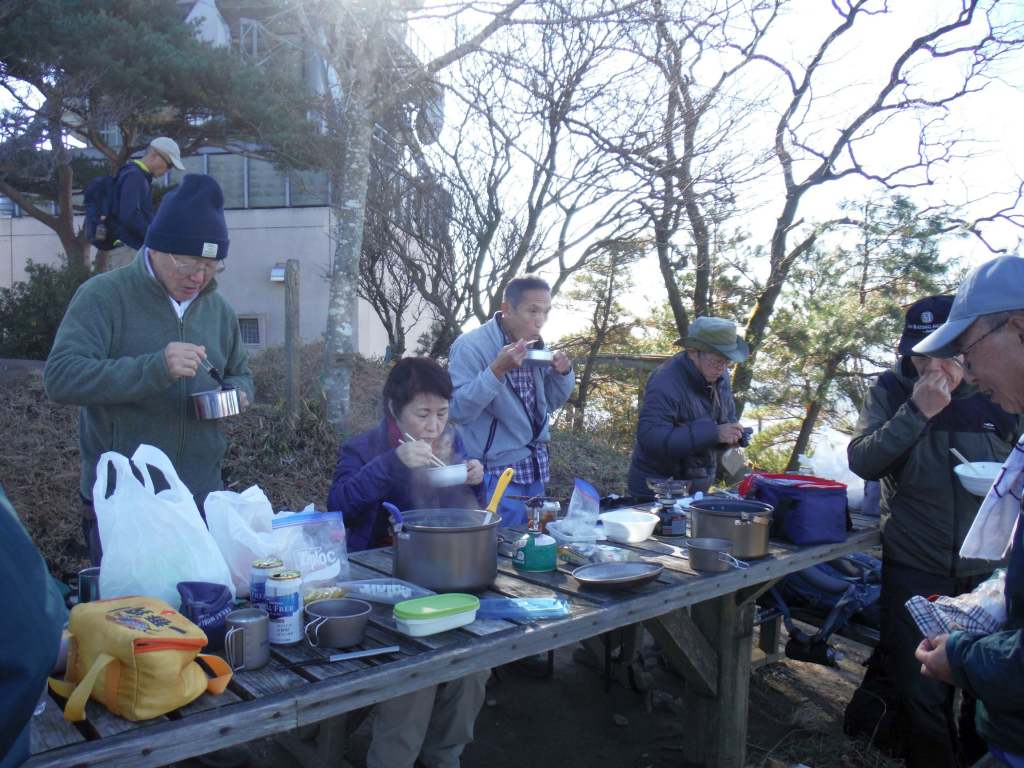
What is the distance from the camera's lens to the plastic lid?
5.41 feet

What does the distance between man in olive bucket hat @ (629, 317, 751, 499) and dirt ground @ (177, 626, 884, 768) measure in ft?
3.45

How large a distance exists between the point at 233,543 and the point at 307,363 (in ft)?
23.5

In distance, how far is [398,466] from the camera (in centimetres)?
239

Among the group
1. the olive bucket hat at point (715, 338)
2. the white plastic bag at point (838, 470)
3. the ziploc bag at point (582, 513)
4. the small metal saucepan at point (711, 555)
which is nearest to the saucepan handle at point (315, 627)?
the ziploc bag at point (582, 513)

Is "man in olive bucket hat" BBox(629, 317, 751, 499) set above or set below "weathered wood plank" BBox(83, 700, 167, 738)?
above

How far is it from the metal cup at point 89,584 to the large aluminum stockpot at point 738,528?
1.84m

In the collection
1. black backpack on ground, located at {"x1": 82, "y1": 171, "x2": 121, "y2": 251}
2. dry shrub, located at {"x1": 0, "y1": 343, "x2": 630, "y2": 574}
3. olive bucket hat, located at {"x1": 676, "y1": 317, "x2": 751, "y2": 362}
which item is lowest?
dry shrub, located at {"x1": 0, "y1": 343, "x2": 630, "y2": 574}

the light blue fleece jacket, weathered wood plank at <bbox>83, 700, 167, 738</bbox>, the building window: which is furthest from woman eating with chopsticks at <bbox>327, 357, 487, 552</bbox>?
the building window

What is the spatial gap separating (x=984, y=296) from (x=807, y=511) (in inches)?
48.7

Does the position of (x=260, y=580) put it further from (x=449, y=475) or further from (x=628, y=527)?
(x=628, y=527)

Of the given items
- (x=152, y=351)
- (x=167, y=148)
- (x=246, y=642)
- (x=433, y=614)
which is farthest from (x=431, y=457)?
(x=167, y=148)

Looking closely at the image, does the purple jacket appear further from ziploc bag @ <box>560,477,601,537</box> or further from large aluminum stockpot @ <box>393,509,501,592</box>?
large aluminum stockpot @ <box>393,509,501,592</box>

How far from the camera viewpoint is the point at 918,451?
2.75 meters

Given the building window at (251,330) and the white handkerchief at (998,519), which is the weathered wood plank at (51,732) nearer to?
the white handkerchief at (998,519)
